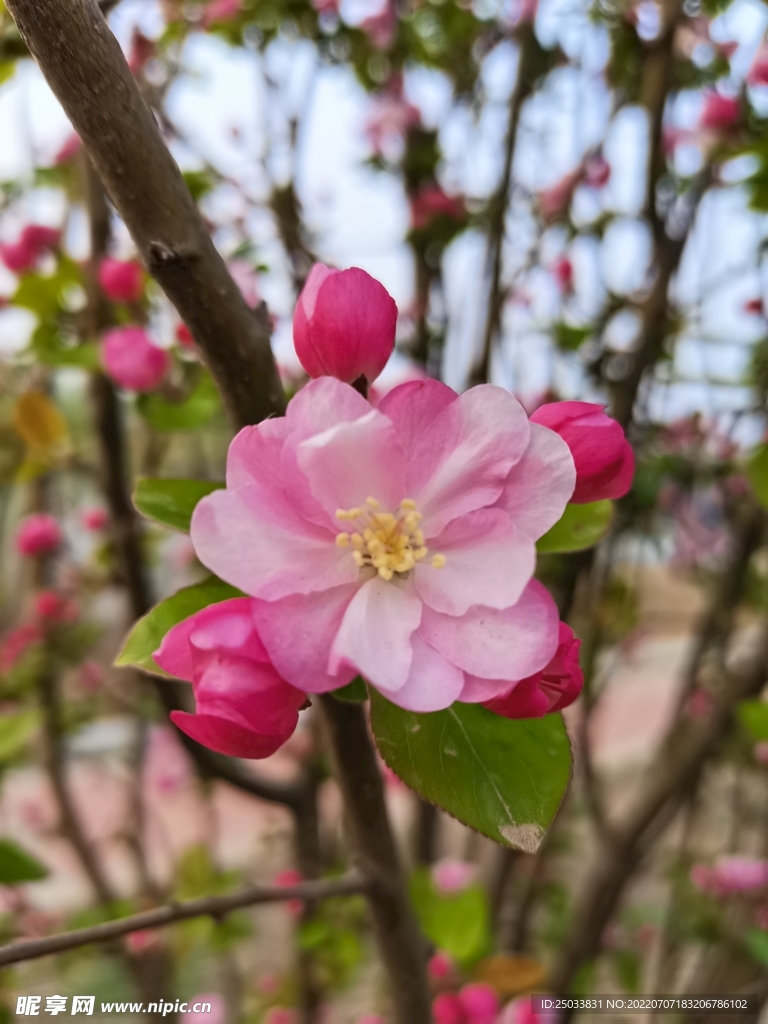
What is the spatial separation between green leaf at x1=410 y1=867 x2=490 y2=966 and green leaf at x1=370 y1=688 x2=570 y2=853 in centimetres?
58

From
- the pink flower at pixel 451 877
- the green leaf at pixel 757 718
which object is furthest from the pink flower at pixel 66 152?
the pink flower at pixel 451 877

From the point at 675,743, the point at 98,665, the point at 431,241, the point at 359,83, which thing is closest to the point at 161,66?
the point at 359,83

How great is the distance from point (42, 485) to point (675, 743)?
3.99 feet

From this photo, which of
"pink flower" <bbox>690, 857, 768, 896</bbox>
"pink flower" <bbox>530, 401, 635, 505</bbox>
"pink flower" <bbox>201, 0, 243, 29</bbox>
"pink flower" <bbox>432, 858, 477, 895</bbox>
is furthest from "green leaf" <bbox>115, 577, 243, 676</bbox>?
"pink flower" <bbox>690, 857, 768, 896</bbox>

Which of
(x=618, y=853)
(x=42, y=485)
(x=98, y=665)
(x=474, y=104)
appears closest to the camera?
(x=618, y=853)

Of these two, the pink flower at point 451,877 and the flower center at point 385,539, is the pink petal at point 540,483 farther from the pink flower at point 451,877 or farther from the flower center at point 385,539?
the pink flower at point 451,877

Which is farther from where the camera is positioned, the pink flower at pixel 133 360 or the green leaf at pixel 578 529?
the pink flower at pixel 133 360

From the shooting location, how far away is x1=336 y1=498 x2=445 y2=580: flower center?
30 centimetres

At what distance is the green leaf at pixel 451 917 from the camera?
771 mm

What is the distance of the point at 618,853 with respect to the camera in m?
1.07

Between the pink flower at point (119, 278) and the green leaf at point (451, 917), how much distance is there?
Answer: 2.40ft

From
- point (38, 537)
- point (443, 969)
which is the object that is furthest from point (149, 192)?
point (38, 537)

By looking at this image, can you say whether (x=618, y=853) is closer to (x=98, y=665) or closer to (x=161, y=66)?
(x=98, y=665)

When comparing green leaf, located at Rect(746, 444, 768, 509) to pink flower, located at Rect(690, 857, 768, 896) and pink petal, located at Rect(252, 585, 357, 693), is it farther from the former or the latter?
pink flower, located at Rect(690, 857, 768, 896)
